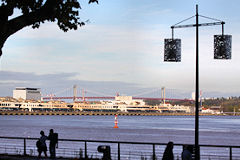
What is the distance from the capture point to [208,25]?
1831 cm

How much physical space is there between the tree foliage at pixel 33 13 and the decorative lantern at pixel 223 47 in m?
4.90

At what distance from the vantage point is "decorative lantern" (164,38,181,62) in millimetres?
18894

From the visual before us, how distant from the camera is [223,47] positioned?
1838cm

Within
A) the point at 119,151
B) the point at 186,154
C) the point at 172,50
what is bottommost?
the point at 119,151

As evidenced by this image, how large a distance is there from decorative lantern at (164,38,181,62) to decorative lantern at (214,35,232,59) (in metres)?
1.36

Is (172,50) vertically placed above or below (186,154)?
above

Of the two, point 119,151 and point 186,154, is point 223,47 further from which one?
point 119,151

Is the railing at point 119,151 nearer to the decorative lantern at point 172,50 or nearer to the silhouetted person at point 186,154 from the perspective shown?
the silhouetted person at point 186,154

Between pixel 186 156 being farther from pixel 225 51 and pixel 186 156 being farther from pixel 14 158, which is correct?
pixel 14 158

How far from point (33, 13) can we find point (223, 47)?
22.5ft

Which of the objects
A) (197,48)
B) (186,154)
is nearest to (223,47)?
(197,48)

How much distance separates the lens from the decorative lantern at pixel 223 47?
1825cm

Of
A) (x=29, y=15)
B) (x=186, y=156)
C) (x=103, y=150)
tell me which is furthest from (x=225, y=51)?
(x=29, y=15)

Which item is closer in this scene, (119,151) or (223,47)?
(223,47)
